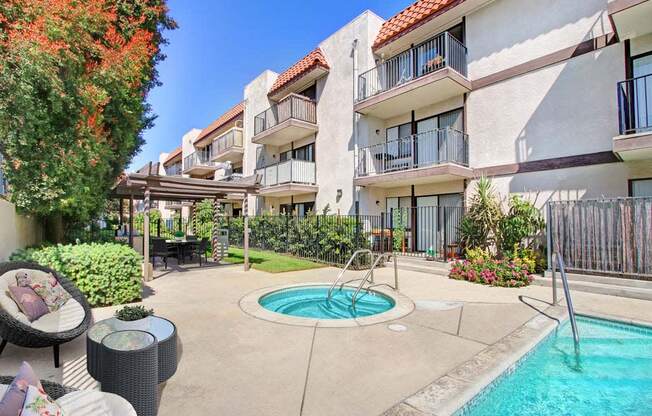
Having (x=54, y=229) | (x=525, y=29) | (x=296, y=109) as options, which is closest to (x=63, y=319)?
(x=54, y=229)

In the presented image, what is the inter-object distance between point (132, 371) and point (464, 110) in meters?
13.5

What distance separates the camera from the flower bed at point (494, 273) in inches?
338

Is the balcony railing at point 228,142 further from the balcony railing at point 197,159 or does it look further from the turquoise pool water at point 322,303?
the turquoise pool water at point 322,303

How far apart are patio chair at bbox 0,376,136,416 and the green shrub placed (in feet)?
15.1

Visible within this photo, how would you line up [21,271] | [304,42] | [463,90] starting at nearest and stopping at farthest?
[21,271] → [463,90] → [304,42]

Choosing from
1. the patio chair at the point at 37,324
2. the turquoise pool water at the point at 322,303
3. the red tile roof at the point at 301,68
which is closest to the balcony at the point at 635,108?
the turquoise pool water at the point at 322,303

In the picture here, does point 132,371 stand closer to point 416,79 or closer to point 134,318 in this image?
point 134,318

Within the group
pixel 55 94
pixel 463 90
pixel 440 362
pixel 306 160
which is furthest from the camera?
pixel 306 160

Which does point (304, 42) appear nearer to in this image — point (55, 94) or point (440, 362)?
point (55, 94)

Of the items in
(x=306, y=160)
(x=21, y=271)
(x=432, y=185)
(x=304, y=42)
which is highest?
(x=304, y=42)

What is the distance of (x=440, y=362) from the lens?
4008mm

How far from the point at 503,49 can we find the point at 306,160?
1039 cm

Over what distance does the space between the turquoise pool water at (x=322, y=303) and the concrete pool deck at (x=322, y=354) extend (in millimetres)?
767

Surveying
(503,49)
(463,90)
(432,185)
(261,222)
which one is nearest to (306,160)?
(261,222)
